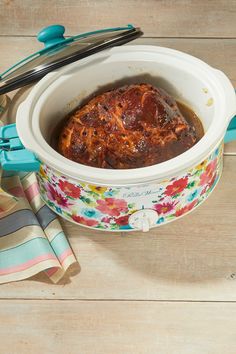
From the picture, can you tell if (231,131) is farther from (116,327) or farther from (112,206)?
(116,327)

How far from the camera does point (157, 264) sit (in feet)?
2.55

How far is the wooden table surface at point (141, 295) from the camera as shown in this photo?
0.71 metres

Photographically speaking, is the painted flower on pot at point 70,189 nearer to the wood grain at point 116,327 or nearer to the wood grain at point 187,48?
the wood grain at point 116,327

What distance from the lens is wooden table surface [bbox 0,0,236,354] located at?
0.71 metres

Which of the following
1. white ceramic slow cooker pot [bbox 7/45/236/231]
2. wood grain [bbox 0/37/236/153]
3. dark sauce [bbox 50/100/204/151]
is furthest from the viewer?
wood grain [bbox 0/37/236/153]

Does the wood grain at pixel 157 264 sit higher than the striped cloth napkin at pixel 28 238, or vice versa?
the striped cloth napkin at pixel 28 238

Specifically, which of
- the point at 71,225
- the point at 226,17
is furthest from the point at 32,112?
the point at 226,17

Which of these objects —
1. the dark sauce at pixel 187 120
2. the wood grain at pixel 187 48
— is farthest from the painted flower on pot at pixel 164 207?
the wood grain at pixel 187 48

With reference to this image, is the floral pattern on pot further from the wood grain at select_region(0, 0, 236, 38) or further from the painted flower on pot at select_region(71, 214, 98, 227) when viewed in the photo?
the wood grain at select_region(0, 0, 236, 38)

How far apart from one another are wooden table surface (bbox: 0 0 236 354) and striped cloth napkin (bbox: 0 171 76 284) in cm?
2

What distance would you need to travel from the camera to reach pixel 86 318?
28.9 inches

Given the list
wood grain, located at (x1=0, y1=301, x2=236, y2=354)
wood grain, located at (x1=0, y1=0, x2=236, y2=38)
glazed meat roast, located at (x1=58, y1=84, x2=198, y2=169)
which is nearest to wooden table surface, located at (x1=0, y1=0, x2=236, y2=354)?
wood grain, located at (x1=0, y1=301, x2=236, y2=354)

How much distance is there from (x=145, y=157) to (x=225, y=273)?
19cm

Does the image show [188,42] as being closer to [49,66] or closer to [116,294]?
[49,66]
